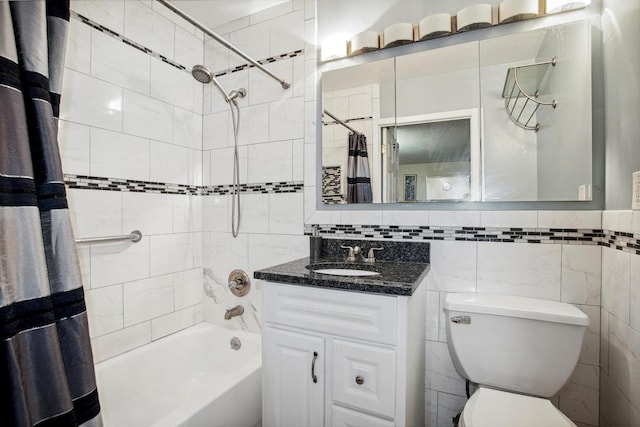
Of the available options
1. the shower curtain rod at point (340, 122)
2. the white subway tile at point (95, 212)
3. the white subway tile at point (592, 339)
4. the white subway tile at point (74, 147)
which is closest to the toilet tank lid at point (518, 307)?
the white subway tile at point (592, 339)

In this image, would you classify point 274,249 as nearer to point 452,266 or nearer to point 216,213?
point 216,213

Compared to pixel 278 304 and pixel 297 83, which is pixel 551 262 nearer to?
pixel 278 304

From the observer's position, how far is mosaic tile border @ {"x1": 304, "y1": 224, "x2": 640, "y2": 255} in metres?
1.22

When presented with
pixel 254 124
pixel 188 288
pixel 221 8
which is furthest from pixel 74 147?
pixel 221 8

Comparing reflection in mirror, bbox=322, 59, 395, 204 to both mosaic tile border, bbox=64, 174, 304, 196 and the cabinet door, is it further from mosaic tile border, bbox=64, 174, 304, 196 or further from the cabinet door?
the cabinet door

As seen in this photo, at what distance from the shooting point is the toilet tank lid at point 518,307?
1208mm

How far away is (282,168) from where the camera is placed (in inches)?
77.9

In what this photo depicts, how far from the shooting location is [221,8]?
1996mm

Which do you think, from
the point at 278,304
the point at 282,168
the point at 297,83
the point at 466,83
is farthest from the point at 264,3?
the point at 278,304

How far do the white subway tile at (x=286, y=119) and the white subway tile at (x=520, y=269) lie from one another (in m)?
1.18

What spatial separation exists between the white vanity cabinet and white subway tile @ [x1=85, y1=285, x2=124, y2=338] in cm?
90

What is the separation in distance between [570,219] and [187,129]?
7.11 ft

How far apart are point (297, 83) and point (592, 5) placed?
1413mm

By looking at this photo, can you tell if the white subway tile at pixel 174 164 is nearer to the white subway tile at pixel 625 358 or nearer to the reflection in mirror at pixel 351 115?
the reflection in mirror at pixel 351 115
